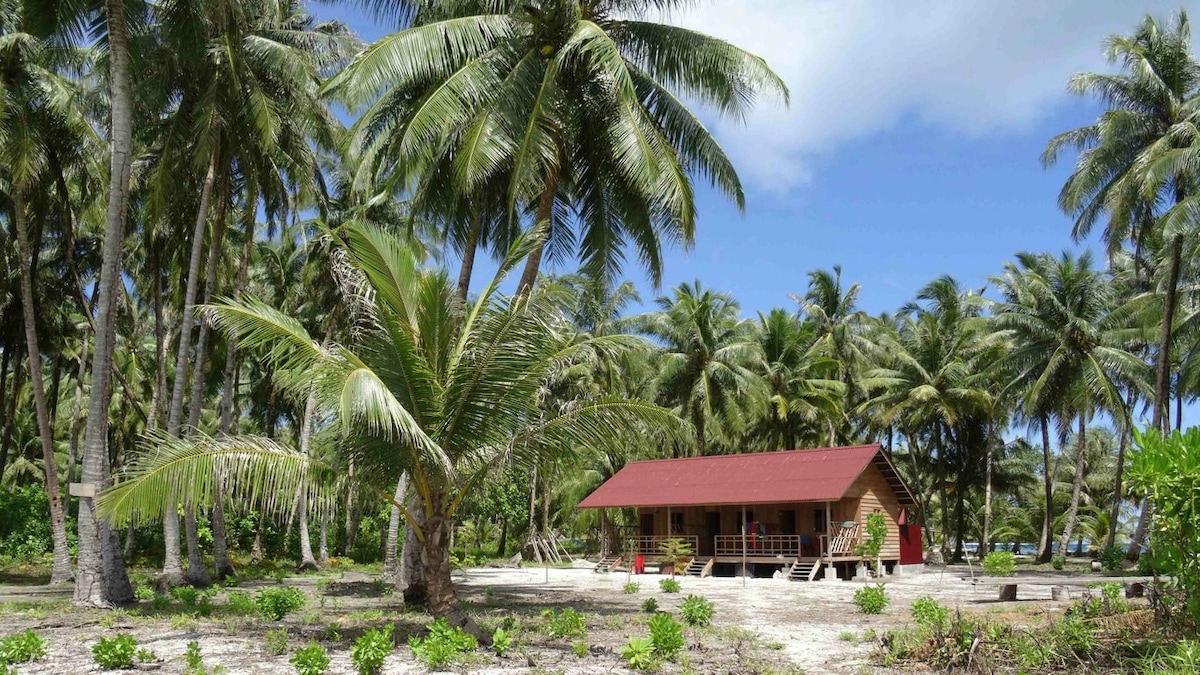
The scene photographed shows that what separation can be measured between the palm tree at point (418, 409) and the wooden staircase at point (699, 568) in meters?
18.9

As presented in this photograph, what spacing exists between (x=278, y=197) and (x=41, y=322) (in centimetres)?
945

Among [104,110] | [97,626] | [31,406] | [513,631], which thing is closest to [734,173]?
[513,631]

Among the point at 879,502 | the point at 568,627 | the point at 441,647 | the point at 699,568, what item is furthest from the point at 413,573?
the point at 879,502

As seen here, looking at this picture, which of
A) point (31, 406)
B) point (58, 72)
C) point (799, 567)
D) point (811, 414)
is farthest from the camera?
point (31, 406)

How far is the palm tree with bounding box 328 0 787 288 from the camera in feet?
47.3

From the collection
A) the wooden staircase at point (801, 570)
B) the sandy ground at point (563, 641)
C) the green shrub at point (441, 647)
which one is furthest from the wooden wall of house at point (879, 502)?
the green shrub at point (441, 647)

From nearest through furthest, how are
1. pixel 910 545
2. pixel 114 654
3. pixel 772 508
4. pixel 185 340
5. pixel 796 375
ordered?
pixel 114 654, pixel 185 340, pixel 772 508, pixel 910 545, pixel 796 375

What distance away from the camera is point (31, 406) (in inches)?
1626

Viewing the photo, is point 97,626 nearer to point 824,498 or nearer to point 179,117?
point 179,117

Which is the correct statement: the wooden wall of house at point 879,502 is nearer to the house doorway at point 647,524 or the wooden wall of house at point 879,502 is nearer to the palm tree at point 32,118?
the house doorway at point 647,524

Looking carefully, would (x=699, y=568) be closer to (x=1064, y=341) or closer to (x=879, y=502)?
(x=879, y=502)

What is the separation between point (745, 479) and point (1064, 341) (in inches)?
503

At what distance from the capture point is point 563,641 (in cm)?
1142

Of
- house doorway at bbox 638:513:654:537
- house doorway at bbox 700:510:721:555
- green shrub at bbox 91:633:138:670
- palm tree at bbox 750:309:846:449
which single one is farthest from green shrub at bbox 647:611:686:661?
palm tree at bbox 750:309:846:449
